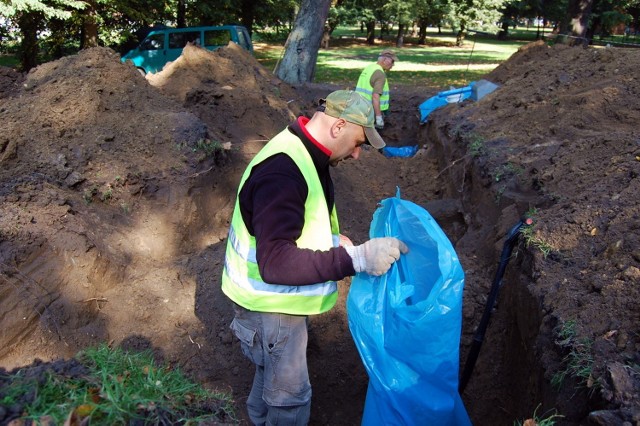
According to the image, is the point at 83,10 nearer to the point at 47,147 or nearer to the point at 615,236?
the point at 47,147

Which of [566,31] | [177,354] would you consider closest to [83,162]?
[177,354]

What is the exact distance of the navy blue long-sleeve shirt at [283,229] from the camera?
1949 millimetres

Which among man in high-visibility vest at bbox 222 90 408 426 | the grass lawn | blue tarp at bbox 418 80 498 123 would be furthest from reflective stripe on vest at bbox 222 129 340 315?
the grass lawn

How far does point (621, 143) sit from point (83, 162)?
16.7 feet

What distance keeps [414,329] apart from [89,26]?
1591cm

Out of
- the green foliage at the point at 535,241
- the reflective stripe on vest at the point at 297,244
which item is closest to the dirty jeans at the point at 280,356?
the reflective stripe on vest at the point at 297,244

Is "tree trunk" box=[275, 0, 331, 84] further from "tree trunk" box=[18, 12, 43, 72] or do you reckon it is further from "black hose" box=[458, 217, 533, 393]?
"black hose" box=[458, 217, 533, 393]

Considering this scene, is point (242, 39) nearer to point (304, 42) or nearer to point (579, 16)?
point (304, 42)

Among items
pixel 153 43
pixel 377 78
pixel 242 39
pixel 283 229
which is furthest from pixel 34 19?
pixel 283 229

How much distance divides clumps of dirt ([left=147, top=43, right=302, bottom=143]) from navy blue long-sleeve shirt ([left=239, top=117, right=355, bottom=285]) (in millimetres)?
4569

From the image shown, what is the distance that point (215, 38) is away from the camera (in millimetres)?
15406

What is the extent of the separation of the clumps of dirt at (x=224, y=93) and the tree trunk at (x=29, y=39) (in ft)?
28.3

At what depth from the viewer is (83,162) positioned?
4.77m

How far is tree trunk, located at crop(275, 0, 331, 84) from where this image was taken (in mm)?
12195
